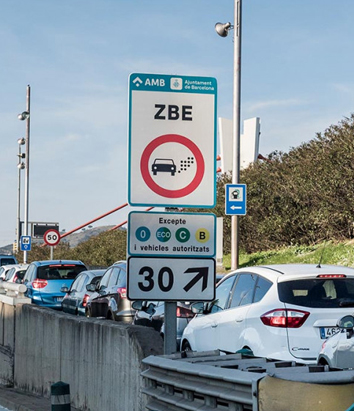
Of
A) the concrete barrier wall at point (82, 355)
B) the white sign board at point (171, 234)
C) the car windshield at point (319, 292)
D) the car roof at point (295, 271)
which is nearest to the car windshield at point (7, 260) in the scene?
the concrete barrier wall at point (82, 355)

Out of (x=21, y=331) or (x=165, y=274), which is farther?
(x=21, y=331)

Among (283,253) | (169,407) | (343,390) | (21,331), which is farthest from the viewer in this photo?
(283,253)

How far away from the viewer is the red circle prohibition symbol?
7.28m

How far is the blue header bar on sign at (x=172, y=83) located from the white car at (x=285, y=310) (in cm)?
345

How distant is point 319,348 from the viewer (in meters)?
9.98

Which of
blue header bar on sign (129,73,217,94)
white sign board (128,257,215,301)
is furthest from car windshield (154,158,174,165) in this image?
white sign board (128,257,215,301)

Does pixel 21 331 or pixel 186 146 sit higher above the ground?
pixel 186 146

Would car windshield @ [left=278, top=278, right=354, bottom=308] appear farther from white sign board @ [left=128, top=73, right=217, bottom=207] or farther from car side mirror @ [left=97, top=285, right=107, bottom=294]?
car side mirror @ [left=97, top=285, right=107, bottom=294]

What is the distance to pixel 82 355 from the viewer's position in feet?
36.3

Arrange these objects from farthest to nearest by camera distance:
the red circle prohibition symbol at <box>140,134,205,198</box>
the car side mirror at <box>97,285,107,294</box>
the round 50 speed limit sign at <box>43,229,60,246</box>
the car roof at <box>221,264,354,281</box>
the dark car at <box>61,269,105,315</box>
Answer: the round 50 speed limit sign at <box>43,229,60,246</box> → the dark car at <box>61,269,105,315</box> → the car side mirror at <box>97,285,107,294</box> → the car roof at <box>221,264,354,281</box> → the red circle prohibition symbol at <box>140,134,205,198</box>

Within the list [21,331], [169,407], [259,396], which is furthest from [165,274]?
[21,331]

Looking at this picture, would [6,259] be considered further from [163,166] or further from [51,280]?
[163,166]

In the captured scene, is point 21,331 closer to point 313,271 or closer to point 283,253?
point 313,271

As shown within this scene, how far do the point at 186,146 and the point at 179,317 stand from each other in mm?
7167
